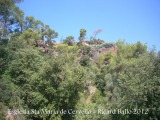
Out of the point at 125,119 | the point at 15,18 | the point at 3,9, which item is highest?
the point at 15,18

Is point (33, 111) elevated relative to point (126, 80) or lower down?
lower down

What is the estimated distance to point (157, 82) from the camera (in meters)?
13.3

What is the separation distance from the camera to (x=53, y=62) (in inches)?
728

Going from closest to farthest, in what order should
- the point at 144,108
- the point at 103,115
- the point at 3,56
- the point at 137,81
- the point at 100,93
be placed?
the point at 144,108 < the point at 137,81 < the point at 103,115 < the point at 3,56 < the point at 100,93

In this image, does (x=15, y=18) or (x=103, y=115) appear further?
(x=15, y=18)

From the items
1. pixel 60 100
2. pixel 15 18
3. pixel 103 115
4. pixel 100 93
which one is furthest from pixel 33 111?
pixel 15 18

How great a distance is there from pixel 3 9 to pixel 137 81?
58.2ft

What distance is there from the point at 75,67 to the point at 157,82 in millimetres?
8110

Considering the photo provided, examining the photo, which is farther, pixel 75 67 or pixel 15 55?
pixel 15 55

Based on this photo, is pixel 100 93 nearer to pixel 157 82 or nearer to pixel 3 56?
pixel 3 56

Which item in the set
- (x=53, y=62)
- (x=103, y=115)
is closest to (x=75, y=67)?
Result: (x=53, y=62)

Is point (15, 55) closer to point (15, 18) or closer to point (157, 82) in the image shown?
point (157, 82)

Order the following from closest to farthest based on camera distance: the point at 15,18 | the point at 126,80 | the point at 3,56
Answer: the point at 126,80 → the point at 3,56 → the point at 15,18

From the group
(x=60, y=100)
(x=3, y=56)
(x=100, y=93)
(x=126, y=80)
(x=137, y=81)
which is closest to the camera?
(x=137, y=81)
